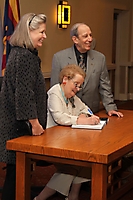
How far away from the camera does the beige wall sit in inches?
276

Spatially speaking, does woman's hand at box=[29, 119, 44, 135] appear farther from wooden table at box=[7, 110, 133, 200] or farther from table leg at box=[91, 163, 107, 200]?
table leg at box=[91, 163, 107, 200]

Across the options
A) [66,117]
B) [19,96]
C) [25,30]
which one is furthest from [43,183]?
[25,30]

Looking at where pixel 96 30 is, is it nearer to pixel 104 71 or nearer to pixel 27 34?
pixel 104 71

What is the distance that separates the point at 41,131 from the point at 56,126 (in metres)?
0.35

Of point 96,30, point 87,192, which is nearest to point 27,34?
point 87,192

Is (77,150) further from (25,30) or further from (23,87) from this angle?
(25,30)

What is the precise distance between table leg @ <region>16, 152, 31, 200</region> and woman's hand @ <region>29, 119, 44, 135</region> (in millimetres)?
194

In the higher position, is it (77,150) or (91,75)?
(91,75)

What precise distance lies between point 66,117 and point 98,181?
0.78 m

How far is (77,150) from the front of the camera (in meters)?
2.53

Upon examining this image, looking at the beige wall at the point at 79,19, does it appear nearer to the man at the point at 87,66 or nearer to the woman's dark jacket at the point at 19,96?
the man at the point at 87,66

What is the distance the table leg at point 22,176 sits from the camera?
2775 mm

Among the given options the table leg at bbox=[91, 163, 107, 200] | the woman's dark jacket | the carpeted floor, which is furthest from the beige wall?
the table leg at bbox=[91, 163, 107, 200]

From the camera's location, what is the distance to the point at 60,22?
7.35 m
